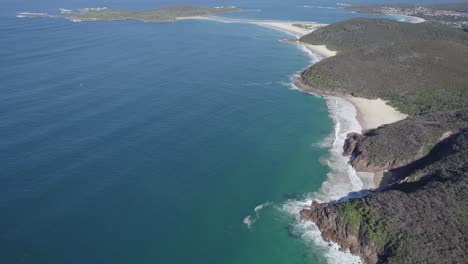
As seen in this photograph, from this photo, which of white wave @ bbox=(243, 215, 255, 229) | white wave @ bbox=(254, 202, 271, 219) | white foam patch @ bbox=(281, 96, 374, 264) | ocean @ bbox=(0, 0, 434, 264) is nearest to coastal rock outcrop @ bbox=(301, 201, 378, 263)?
white foam patch @ bbox=(281, 96, 374, 264)

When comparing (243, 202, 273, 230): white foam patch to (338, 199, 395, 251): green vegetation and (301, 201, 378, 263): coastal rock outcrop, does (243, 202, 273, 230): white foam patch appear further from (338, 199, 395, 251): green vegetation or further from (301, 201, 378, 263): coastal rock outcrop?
Result: (338, 199, 395, 251): green vegetation

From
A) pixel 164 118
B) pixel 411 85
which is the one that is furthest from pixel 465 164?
pixel 164 118

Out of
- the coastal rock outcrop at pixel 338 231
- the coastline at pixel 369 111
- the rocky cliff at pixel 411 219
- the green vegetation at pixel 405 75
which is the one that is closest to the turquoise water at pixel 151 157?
the coastal rock outcrop at pixel 338 231

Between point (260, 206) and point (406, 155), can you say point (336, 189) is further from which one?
point (406, 155)

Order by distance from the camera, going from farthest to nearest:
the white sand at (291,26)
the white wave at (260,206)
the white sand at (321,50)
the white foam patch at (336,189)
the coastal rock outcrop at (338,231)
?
the white sand at (291,26)
the white sand at (321,50)
the white wave at (260,206)
the white foam patch at (336,189)
the coastal rock outcrop at (338,231)

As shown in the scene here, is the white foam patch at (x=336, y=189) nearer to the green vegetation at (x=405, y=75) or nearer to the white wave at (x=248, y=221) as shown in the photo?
the white wave at (x=248, y=221)

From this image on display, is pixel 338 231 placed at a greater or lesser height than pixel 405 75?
lesser

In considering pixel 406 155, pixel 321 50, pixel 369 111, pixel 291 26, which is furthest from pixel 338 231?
pixel 291 26

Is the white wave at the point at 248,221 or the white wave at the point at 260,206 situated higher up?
the white wave at the point at 260,206
